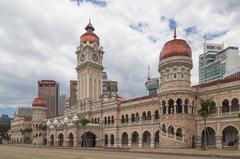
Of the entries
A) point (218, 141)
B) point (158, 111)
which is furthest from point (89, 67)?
point (218, 141)

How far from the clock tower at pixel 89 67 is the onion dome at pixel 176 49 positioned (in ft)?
109

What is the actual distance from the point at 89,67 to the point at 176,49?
36.9m

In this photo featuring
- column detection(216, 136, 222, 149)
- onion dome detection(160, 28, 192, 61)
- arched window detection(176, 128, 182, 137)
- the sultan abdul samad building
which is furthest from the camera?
onion dome detection(160, 28, 192, 61)

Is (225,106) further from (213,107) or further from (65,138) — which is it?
(65,138)

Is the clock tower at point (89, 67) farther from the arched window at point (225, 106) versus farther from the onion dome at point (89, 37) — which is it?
the arched window at point (225, 106)

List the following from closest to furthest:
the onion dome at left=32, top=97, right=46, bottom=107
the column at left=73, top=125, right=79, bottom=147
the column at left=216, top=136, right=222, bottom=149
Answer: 1. the column at left=216, top=136, right=222, bottom=149
2. the column at left=73, top=125, right=79, bottom=147
3. the onion dome at left=32, top=97, right=46, bottom=107

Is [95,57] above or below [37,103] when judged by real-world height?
above

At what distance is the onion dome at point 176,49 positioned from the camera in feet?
213

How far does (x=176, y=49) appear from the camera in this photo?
65000 millimetres

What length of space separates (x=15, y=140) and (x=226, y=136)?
355 feet

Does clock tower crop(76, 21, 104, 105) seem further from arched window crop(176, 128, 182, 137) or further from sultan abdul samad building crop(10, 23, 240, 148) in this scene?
arched window crop(176, 128, 182, 137)

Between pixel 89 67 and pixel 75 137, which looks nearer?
pixel 75 137

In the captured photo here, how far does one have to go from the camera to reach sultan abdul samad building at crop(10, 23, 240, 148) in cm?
6144

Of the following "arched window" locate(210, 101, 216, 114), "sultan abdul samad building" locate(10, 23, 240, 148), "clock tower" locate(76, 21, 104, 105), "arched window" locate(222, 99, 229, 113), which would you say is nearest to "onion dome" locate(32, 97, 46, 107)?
"sultan abdul samad building" locate(10, 23, 240, 148)
